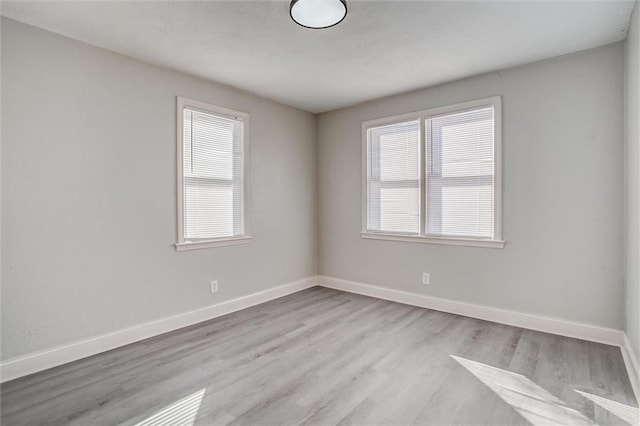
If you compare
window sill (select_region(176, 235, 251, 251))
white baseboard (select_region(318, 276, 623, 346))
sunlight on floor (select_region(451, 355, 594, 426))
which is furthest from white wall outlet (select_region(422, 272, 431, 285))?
window sill (select_region(176, 235, 251, 251))

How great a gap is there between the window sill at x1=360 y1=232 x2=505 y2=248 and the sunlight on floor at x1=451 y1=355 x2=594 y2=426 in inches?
53.8

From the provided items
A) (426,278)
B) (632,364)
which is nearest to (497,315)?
(426,278)

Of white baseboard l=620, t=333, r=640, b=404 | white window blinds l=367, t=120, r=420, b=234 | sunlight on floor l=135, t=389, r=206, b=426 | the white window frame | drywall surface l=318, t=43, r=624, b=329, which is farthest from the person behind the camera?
white window blinds l=367, t=120, r=420, b=234

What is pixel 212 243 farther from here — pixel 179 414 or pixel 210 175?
pixel 179 414

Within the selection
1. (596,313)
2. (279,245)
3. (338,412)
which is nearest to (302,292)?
(279,245)

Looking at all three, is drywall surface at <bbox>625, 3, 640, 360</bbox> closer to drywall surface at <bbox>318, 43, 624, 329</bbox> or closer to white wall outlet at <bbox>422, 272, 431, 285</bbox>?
drywall surface at <bbox>318, 43, 624, 329</bbox>

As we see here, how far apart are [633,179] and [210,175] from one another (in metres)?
3.71

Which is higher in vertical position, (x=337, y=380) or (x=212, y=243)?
(x=212, y=243)

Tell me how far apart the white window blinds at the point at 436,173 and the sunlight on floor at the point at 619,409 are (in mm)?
1655

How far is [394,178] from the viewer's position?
4293 mm

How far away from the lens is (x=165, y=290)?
3.29 meters

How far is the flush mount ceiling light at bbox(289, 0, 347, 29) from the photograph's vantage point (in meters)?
2.13

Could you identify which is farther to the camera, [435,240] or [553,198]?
[435,240]

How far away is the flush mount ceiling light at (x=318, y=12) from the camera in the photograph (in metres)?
2.13
